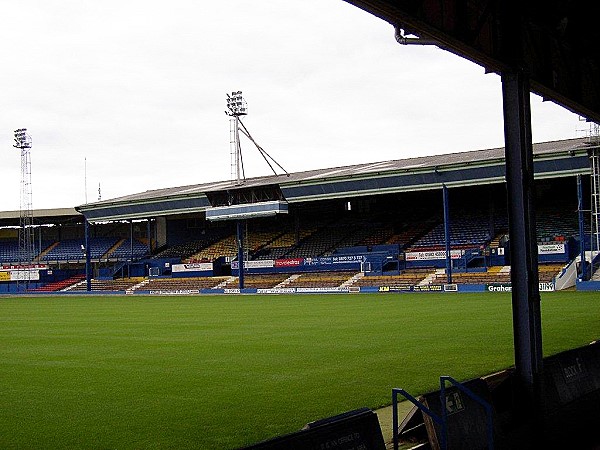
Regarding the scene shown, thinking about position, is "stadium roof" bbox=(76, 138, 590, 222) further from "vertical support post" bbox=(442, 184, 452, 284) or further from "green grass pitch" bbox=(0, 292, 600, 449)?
"green grass pitch" bbox=(0, 292, 600, 449)

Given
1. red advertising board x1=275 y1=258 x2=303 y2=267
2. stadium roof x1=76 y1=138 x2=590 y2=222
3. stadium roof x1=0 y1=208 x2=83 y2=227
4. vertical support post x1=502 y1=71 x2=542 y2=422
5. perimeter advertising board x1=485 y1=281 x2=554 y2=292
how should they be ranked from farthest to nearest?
stadium roof x1=0 y1=208 x2=83 y2=227 < red advertising board x1=275 y1=258 x2=303 y2=267 < stadium roof x1=76 y1=138 x2=590 y2=222 < perimeter advertising board x1=485 y1=281 x2=554 y2=292 < vertical support post x1=502 y1=71 x2=542 y2=422

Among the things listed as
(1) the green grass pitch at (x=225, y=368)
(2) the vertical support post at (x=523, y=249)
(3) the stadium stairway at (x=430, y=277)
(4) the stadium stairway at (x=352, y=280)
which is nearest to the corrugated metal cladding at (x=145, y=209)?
(4) the stadium stairway at (x=352, y=280)

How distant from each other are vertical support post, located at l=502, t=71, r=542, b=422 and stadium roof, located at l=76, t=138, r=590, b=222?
36589mm

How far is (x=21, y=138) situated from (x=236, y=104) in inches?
891

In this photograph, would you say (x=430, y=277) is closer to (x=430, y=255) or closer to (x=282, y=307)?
(x=430, y=255)

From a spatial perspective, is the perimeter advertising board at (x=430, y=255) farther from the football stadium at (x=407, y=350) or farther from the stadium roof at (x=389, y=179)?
the stadium roof at (x=389, y=179)

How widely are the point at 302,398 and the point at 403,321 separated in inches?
560

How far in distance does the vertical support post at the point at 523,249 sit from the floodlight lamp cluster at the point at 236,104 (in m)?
55.5

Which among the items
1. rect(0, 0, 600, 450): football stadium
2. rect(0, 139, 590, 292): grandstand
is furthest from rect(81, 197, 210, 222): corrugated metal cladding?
rect(0, 0, 600, 450): football stadium

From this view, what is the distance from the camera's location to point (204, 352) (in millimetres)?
18500

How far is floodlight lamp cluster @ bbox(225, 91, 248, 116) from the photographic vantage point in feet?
212

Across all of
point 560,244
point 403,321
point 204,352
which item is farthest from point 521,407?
point 560,244

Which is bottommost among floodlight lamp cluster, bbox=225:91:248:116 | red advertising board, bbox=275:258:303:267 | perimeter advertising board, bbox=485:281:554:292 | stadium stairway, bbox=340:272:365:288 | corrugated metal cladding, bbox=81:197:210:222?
perimeter advertising board, bbox=485:281:554:292

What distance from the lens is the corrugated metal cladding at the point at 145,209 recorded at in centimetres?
6397
